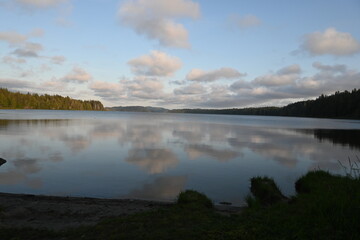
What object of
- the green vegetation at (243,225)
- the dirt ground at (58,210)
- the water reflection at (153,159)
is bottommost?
the water reflection at (153,159)

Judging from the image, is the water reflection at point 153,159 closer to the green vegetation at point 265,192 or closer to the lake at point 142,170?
the lake at point 142,170

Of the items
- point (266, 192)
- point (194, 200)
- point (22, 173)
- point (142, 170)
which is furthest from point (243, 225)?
point (22, 173)

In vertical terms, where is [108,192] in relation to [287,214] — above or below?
below

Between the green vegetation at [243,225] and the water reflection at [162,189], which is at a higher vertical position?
the green vegetation at [243,225]

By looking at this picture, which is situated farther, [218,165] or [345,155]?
[345,155]

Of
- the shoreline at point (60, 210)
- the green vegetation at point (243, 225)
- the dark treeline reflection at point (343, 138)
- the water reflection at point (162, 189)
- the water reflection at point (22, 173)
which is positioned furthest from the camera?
the dark treeline reflection at point (343, 138)

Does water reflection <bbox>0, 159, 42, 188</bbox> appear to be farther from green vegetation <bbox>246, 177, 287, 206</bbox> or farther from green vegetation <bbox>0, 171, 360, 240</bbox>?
green vegetation <bbox>246, 177, 287, 206</bbox>

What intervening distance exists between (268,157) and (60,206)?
20625 millimetres

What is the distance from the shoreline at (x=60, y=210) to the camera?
8415mm

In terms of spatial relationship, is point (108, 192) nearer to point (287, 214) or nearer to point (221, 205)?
point (221, 205)

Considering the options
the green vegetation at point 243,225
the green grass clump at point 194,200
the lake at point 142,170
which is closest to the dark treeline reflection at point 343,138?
the lake at point 142,170

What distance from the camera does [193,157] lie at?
24281mm

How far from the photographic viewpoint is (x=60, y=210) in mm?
9820

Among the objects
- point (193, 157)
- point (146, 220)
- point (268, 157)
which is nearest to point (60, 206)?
point (146, 220)
